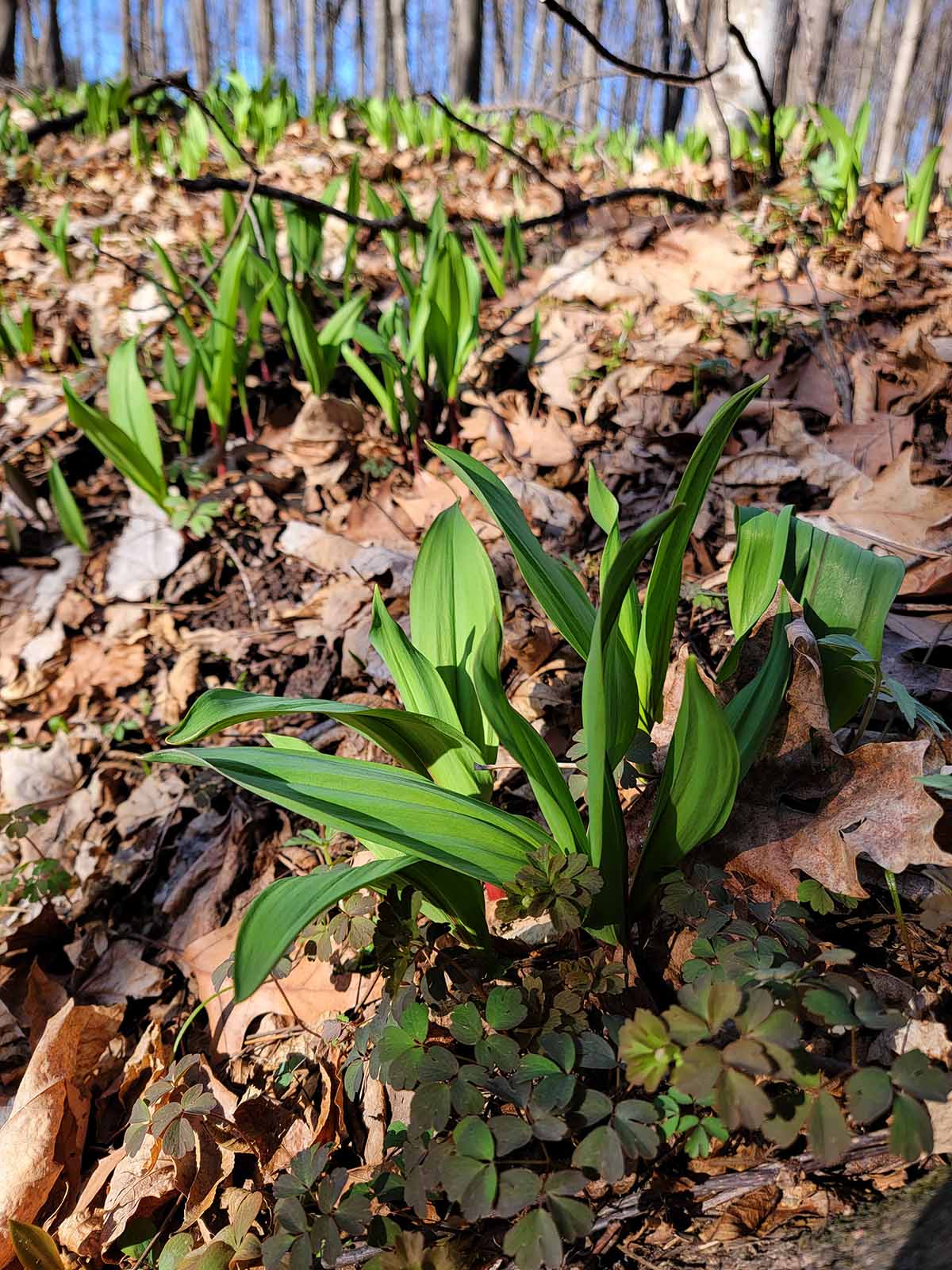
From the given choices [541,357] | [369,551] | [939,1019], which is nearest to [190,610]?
[369,551]

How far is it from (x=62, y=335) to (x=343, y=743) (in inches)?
94.5

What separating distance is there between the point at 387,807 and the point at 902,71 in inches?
532

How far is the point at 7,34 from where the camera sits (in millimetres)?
9898

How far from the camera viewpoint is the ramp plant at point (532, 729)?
80cm

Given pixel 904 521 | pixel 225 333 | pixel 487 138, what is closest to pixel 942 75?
pixel 487 138

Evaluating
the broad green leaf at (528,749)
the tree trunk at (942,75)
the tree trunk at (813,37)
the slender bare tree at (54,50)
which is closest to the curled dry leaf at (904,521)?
the broad green leaf at (528,749)

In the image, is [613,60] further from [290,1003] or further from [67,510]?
[290,1003]

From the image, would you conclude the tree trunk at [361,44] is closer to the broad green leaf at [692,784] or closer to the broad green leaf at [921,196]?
the broad green leaf at [921,196]

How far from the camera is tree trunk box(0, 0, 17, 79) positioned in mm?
9828

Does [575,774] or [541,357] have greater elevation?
[541,357]

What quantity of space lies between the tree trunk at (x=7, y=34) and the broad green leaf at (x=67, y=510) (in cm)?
1079

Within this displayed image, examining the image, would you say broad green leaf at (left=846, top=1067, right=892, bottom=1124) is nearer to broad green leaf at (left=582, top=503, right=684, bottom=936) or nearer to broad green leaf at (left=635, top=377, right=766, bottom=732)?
broad green leaf at (left=582, top=503, right=684, bottom=936)

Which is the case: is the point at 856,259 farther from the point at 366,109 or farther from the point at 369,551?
the point at 366,109

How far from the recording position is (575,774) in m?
1.11
